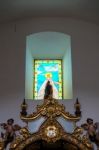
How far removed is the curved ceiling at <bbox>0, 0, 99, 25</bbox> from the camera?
7.82 meters

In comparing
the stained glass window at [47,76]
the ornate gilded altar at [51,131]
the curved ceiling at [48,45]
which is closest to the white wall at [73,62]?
the curved ceiling at [48,45]

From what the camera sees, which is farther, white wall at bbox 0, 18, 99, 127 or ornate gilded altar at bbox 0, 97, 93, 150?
white wall at bbox 0, 18, 99, 127

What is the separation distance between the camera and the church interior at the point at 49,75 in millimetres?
7059

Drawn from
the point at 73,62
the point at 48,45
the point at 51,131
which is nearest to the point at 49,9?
the point at 48,45

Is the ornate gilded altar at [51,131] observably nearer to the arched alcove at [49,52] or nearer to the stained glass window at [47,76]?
the arched alcove at [49,52]

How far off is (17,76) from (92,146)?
2.21m

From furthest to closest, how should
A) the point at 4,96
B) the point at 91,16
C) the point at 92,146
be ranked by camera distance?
the point at 91,16 < the point at 4,96 < the point at 92,146

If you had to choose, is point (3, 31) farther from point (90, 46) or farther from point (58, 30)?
point (90, 46)

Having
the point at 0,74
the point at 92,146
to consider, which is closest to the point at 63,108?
the point at 92,146

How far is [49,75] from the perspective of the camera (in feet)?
27.9

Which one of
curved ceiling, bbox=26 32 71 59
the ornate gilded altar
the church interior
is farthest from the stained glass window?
the ornate gilded altar

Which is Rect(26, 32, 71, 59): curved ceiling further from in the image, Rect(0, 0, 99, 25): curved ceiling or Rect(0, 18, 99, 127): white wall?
Rect(0, 0, 99, 25): curved ceiling

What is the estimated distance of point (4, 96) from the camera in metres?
7.68

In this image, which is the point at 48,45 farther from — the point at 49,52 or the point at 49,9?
the point at 49,9
